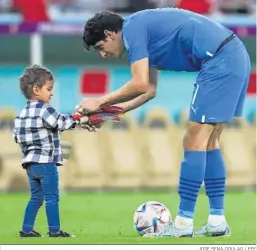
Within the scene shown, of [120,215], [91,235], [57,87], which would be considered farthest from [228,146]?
[91,235]

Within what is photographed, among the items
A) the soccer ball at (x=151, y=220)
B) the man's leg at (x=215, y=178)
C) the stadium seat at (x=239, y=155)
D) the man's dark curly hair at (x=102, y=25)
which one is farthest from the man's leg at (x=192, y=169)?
the stadium seat at (x=239, y=155)

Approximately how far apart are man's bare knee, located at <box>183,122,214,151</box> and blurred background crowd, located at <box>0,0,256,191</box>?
954 centimetres

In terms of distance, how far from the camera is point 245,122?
73.6ft

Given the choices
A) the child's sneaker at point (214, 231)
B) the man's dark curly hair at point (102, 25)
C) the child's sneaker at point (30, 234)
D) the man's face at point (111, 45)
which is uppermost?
the man's dark curly hair at point (102, 25)

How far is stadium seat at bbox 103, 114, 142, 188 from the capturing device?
2094cm

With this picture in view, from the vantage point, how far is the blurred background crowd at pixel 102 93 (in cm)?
2045

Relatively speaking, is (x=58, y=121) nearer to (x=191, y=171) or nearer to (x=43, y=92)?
(x=43, y=92)

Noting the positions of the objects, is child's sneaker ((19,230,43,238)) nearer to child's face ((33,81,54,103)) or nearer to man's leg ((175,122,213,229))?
child's face ((33,81,54,103))

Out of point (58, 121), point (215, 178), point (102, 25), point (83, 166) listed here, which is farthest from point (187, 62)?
point (83, 166)

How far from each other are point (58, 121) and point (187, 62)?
4.05 ft

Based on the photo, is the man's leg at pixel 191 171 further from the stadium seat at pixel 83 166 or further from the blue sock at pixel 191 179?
the stadium seat at pixel 83 166

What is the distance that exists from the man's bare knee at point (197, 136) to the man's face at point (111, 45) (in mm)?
863

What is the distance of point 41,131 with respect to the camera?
10367mm

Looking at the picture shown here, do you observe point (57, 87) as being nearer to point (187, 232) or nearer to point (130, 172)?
point (130, 172)
